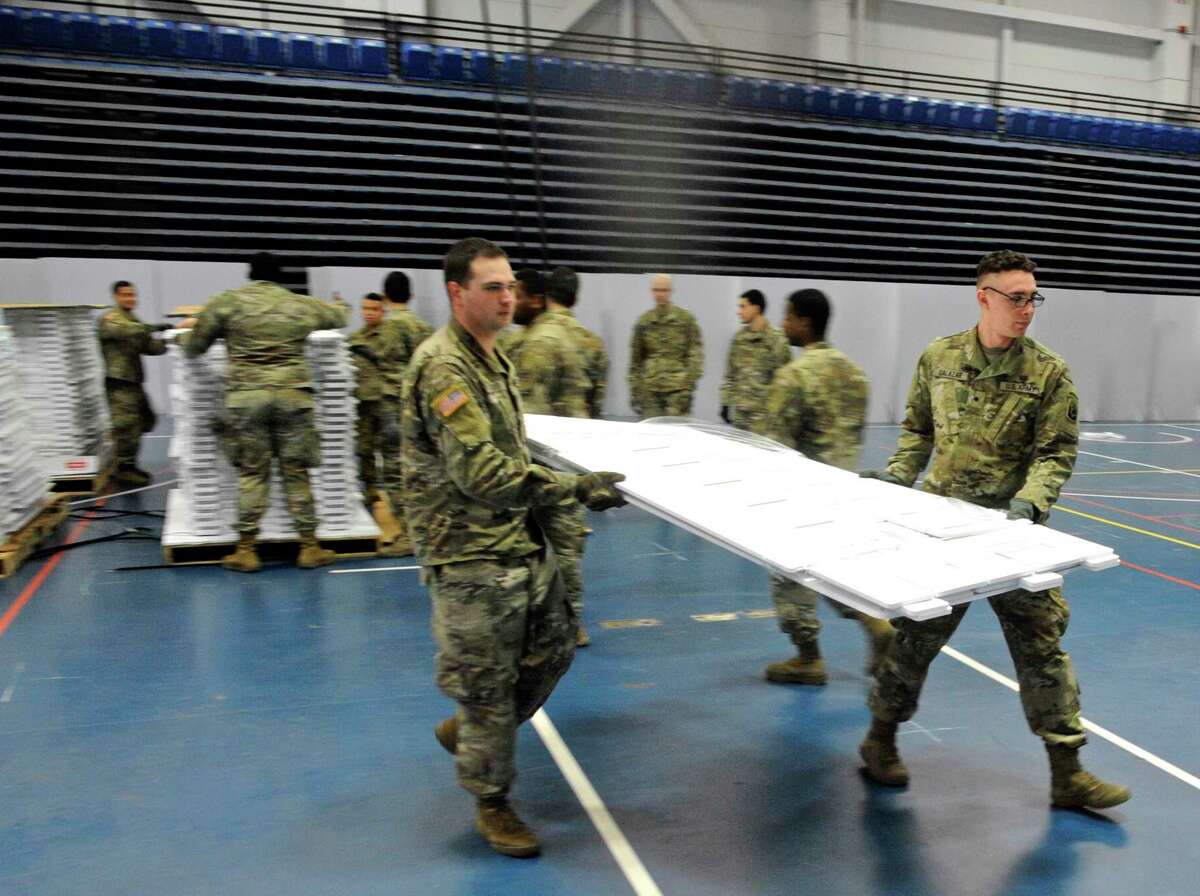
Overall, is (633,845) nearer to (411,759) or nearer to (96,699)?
(411,759)

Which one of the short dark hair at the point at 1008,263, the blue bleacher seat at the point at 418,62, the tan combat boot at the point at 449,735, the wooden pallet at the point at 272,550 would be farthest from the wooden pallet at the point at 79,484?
the blue bleacher seat at the point at 418,62

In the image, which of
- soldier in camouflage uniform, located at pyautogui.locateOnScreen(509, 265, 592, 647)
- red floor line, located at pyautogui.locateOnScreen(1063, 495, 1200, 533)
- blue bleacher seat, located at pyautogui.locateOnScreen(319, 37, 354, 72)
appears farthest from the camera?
blue bleacher seat, located at pyautogui.locateOnScreen(319, 37, 354, 72)

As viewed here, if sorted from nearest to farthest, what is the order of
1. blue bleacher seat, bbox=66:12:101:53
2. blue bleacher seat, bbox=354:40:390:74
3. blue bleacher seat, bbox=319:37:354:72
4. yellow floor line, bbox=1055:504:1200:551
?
yellow floor line, bbox=1055:504:1200:551 → blue bleacher seat, bbox=66:12:101:53 → blue bleacher seat, bbox=319:37:354:72 → blue bleacher seat, bbox=354:40:390:74

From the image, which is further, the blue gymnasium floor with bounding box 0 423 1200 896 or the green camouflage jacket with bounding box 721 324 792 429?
the green camouflage jacket with bounding box 721 324 792 429

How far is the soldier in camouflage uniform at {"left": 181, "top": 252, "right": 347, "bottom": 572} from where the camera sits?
20.0 ft

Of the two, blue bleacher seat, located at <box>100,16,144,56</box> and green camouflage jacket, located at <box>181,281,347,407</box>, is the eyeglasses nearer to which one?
green camouflage jacket, located at <box>181,281,347,407</box>

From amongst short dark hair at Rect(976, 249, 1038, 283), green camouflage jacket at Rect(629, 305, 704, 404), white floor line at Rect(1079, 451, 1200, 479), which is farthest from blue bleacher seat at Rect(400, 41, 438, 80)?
short dark hair at Rect(976, 249, 1038, 283)

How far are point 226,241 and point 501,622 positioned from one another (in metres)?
11.2

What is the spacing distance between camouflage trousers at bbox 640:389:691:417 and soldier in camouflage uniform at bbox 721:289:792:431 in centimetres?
43

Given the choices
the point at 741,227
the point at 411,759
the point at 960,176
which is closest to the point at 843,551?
the point at 411,759

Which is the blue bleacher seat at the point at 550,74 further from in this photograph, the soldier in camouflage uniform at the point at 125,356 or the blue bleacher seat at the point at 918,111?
the soldier in camouflage uniform at the point at 125,356

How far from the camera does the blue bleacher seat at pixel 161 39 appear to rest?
508 inches

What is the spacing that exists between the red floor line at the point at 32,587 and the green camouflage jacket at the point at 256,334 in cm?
161

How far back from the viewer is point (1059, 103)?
63.9 ft
